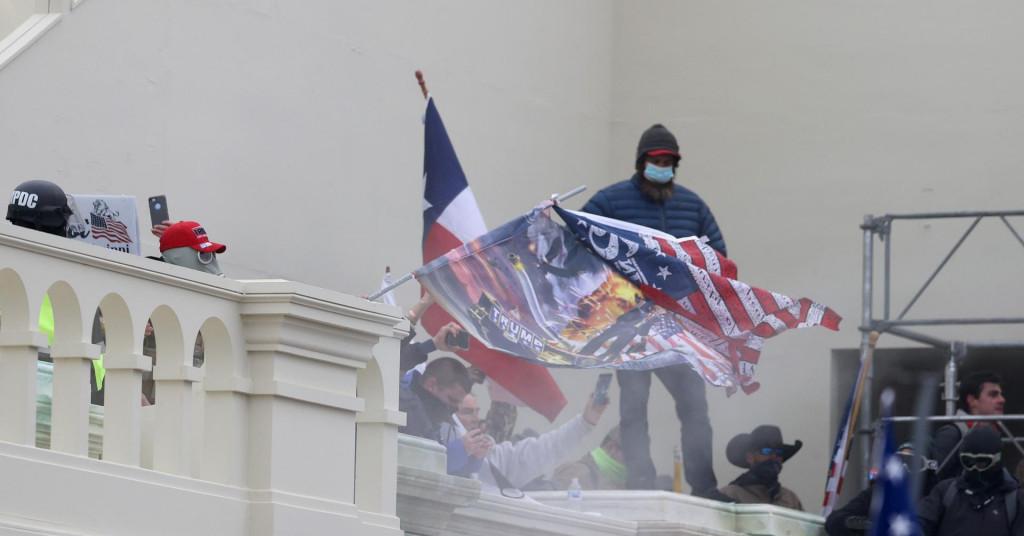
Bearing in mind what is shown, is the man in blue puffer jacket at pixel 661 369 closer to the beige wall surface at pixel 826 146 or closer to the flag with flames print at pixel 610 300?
the flag with flames print at pixel 610 300

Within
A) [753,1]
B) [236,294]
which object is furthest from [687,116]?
[236,294]

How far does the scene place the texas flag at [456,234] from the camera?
38.6 feet

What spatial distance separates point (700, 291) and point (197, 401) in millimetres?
5627

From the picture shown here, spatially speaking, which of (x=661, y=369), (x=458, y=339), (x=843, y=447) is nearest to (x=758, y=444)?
(x=661, y=369)

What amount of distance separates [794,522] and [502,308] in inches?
84.8

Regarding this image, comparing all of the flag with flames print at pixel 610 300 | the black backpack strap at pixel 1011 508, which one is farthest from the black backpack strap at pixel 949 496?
the flag with flames print at pixel 610 300

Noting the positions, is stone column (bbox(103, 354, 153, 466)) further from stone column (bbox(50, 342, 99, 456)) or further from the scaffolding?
the scaffolding

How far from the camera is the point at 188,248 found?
7.71m

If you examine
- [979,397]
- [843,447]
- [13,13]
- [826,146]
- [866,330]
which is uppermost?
[826,146]

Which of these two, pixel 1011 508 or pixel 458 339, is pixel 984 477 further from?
pixel 458 339

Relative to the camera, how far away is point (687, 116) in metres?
17.7

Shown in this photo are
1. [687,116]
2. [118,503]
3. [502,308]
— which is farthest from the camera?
[687,116]

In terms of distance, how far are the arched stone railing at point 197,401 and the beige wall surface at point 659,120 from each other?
Answer: 18.2 ft

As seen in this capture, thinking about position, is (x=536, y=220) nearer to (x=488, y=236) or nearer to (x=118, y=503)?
(x=488, y=236)
